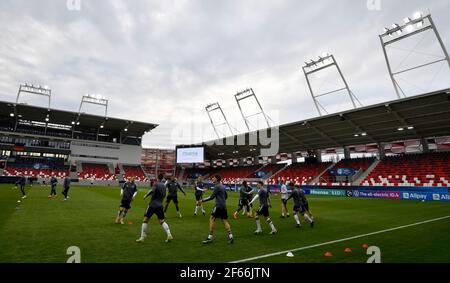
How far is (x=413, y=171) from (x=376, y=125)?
776 cm

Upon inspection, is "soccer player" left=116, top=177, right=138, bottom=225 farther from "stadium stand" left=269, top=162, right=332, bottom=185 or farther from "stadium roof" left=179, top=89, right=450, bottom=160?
"stadium stand" left=269, top=162, right=332, bottom=185

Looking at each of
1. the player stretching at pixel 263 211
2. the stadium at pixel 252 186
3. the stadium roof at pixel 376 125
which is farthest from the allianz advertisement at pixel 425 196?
the player stretching at pixel 263 211

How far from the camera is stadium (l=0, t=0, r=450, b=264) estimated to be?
8086 mm

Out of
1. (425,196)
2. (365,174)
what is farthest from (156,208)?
(365,174)

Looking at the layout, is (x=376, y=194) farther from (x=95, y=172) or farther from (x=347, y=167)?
(x=95, y=172)

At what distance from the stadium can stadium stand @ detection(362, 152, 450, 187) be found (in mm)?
162

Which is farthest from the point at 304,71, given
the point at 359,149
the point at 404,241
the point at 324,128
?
the point at 404,241

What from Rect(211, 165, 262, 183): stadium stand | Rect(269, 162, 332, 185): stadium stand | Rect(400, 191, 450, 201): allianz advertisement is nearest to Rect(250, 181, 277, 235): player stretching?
Rect(400, 191, 450, 201): allianz advertisement

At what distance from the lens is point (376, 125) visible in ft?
119

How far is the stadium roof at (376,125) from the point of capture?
29.6 meters

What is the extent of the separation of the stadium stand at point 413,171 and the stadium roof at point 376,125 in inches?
123

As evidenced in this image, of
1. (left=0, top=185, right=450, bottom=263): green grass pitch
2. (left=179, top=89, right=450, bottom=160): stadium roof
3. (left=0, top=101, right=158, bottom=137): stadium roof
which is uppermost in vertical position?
(left=0, top=101, right=158, bottom=137): stadium roof

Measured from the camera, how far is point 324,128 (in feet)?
133
